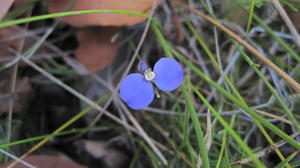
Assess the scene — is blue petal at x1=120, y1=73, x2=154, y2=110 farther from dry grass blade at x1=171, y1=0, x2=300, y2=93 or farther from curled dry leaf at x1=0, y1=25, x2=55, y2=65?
curled dry leaf at x1=0, y1=25, x2=55, y2=65

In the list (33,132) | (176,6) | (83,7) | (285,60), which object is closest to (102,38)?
(83,7)

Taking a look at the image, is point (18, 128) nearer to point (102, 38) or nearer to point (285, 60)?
point (102, 38)

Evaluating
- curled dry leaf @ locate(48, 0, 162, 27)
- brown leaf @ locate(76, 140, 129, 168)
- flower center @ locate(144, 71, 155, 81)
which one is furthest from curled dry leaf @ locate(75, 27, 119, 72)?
flower center @ locate(144, 71, 155, 81)

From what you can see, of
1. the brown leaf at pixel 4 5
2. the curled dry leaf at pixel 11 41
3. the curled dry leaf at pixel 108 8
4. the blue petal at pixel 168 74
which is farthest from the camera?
the curled dry leaf at pixel 11 41

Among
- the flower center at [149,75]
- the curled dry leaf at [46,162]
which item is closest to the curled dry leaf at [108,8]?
the flower center at [149,75]

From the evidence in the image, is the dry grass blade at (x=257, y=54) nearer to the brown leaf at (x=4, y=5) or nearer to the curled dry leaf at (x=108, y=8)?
the curled dry leaf at (x=108, y=8)

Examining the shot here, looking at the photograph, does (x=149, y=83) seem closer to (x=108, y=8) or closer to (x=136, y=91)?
(x=136, y=91)
